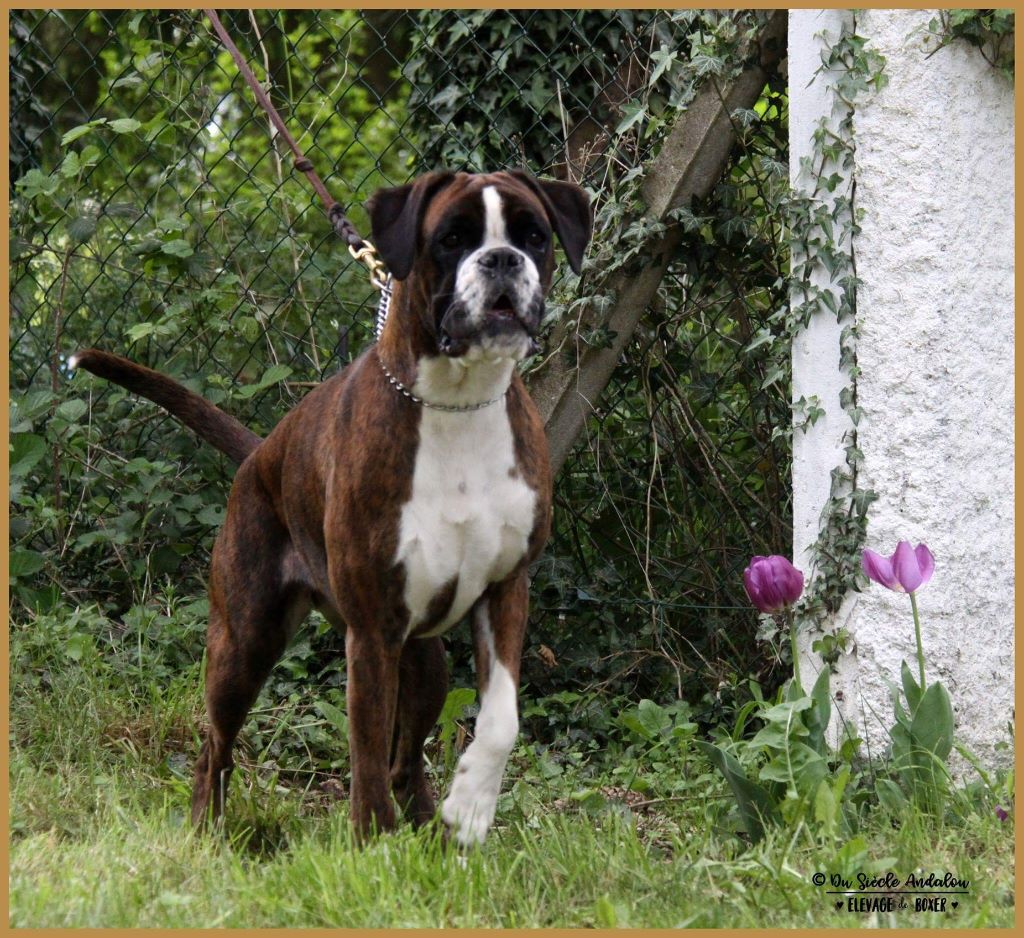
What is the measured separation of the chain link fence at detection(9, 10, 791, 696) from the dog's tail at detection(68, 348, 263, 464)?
2.86ft

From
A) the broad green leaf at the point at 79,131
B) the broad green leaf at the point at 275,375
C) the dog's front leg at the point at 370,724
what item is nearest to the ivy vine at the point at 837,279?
the dog's front leg at the point at 370,724

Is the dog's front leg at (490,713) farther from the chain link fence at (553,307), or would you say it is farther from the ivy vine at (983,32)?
the ivy vine at (983,32)

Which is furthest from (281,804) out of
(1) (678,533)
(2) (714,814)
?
(1) (678,533)

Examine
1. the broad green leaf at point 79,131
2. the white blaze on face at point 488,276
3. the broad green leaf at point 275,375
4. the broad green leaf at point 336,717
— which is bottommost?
the broad green leaf at point 336,717

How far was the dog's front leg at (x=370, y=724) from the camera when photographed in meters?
3.39

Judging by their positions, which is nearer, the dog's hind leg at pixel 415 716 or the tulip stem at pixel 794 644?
the tulip stem at pixel 794 644

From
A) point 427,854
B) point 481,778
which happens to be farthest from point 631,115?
point 427,854

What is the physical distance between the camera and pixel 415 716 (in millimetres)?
3908

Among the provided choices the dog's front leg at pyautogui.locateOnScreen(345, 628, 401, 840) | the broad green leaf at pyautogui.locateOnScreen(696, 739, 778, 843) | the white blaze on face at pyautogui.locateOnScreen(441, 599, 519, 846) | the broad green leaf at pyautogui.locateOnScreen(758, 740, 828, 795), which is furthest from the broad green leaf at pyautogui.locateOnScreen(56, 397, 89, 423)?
the broad green leaf at pyautogui.locateOnScreen(758, 740, 828, 795)

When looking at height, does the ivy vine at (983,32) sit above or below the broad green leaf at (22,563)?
above

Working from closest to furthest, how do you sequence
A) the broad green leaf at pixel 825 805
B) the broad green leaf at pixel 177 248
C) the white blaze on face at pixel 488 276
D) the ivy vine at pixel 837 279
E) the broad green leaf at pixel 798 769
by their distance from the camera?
the white blaze on face at pixel 488 276 < the broad green leaf at pixel 825 805 < the broad green leaf at pixel 798 769 < the ivy vine at pixel 837 279 < the broad green leaf at pixel 177 248

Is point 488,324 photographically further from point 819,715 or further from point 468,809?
point 819,715

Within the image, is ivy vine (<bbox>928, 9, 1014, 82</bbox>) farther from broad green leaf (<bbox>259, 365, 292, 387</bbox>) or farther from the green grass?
broad green leaf (<bbox>259, 365, 292, 387</bbox>)

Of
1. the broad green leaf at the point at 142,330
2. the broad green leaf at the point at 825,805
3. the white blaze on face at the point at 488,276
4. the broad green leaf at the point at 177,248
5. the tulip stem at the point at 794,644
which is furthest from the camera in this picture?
the broad green leaf at the point at 177,248
